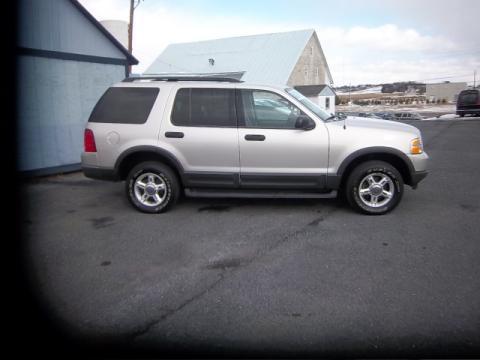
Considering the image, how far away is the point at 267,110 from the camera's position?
19.3ft

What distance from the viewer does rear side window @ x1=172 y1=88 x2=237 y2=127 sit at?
19.4 ft

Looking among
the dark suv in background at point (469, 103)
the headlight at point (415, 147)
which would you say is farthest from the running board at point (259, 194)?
the dark suv in background at point (469, 103)

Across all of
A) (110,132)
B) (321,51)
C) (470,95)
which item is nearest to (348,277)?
(110,132)

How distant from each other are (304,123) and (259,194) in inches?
46.1

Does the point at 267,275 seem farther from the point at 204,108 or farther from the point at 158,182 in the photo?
the point at 204,108

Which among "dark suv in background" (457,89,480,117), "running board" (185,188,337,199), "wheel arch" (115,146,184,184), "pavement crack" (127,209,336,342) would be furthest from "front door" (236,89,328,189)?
"dark suv in background" (457,89,480,117)

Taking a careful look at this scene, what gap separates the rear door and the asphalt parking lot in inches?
23.9

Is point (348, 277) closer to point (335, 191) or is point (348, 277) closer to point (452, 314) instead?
point (452, 314)

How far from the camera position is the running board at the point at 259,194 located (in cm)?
586

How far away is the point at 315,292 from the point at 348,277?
1.49ft

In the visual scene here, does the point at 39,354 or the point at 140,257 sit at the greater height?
the point at 140,257

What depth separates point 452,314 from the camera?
3229 millimetres

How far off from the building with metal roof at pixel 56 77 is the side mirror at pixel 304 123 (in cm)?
Answer: 591

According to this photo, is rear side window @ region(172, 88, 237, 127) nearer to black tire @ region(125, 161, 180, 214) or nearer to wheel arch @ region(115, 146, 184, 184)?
wheel arch @ region(115, 146, 184, 184)
